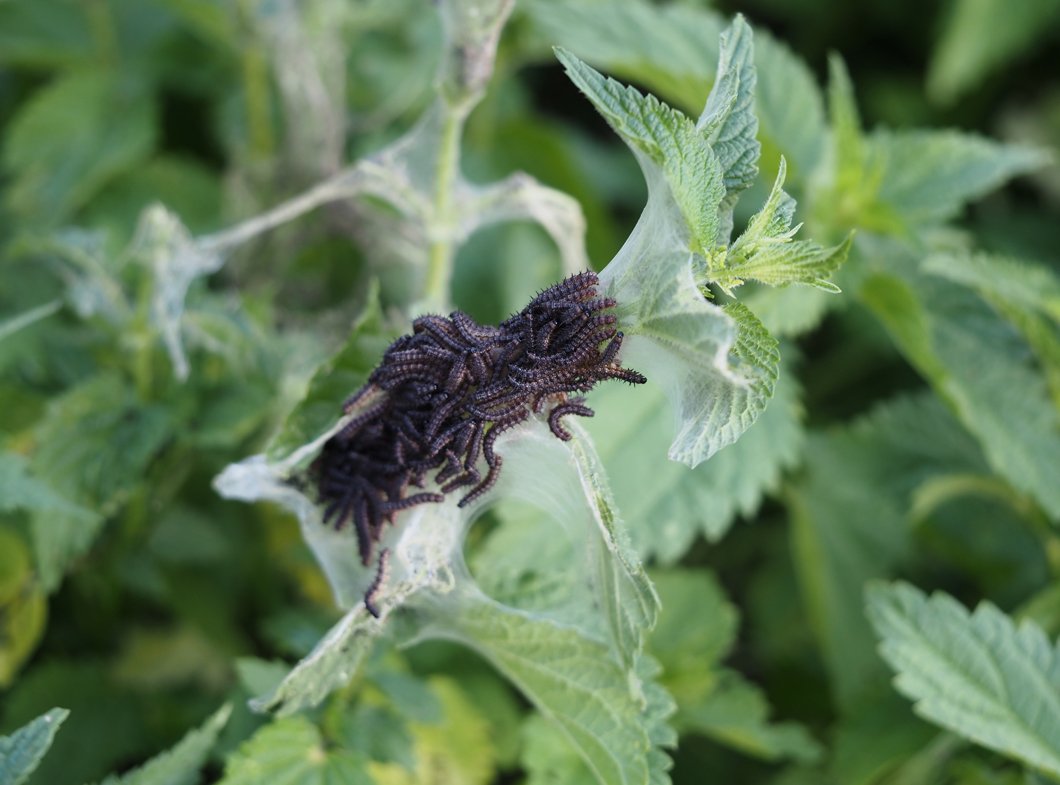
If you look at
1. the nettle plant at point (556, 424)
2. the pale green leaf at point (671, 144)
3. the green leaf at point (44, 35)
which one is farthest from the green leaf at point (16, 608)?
the green leaf at point (44, 35)

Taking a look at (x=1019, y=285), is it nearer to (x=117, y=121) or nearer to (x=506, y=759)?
(x=506, y=759)

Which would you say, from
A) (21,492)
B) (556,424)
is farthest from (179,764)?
(556,424)

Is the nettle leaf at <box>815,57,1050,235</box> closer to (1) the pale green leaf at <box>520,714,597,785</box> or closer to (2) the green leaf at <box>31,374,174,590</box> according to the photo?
(1) the pale green leaf at <box>520,714,597,785</box>

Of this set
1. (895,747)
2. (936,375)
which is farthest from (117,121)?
(895,747)

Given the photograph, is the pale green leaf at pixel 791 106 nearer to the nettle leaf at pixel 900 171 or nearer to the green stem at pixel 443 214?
the nettle leaf at pixel 900 171

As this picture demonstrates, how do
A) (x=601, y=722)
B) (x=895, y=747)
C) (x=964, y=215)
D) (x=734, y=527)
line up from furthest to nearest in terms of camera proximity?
(x=964, y=215) < (x=734, y=527) < (x=895, y=747) < (x=601, y=722)

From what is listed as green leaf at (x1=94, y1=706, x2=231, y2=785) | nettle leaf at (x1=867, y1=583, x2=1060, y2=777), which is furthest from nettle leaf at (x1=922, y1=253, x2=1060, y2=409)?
green leaf at (x1=94, y1=706, x2=231, y2=785)
